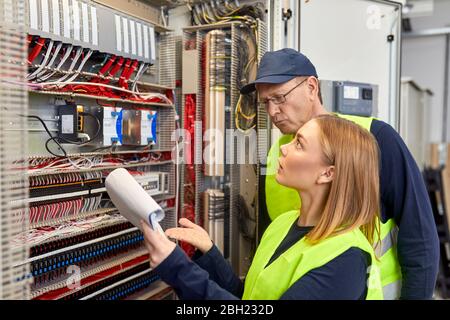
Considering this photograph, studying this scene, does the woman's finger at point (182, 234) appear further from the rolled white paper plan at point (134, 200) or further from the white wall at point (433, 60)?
the white wall at point (433, 60)

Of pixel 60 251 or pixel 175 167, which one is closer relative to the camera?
pixel 60 251

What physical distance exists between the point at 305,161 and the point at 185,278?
45cm

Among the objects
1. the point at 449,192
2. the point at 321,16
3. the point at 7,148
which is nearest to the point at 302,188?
the point at 7,148

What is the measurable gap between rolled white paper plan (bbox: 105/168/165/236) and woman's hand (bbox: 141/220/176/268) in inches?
0.8

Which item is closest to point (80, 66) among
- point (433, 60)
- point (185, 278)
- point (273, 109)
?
point (273, 109)

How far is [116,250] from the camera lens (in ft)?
6.65

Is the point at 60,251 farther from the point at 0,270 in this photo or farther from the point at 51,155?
the point at 0,270

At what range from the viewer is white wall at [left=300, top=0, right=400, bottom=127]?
196 cm

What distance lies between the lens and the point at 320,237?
992 mm

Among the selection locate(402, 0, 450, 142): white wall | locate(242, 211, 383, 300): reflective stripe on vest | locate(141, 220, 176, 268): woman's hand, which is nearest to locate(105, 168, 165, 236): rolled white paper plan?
locate(141, 220, 176, 268): woman's hand

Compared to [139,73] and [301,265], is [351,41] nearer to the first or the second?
[139,73]

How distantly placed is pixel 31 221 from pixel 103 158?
490 mm

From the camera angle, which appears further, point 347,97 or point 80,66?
point 347,97

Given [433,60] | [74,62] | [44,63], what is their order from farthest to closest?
[433,60], [74,62], [44,63]
